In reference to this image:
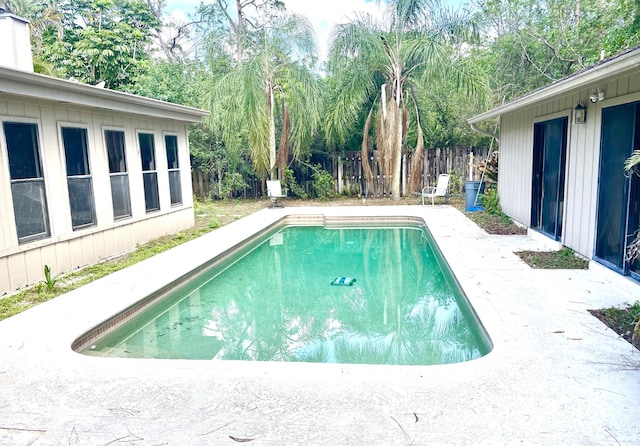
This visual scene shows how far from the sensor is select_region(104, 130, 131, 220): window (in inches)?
271

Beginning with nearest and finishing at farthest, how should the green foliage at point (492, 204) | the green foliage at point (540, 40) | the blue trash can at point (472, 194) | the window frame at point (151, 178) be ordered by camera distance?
the window frame at point (151, 178) → the green foliage at point (492, 204) → the blue trash can at point (472, 194) → the green foliage at point (540, 40)

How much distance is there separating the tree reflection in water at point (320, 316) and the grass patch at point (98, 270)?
3.81ft

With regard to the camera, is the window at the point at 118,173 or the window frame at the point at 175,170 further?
the window frame at the point at 175,170

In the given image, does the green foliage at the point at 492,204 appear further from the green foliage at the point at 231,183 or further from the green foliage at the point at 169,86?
the green foliage at the point at 169,86

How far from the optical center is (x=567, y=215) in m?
6.04

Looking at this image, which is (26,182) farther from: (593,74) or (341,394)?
(593,74)

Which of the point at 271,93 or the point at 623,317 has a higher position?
the point at 271,93

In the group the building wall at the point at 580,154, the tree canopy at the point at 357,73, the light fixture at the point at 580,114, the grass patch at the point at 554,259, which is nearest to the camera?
the building wall at the point at 580,154

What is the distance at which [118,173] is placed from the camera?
7062mm

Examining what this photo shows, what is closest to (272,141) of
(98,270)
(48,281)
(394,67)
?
(394,67)

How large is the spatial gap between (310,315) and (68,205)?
3.51m

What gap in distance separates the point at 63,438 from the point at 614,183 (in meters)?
5.25

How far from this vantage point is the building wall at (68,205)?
4.96m

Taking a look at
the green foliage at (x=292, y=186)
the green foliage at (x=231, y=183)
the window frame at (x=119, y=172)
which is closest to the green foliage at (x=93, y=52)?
the green foliage at (x=231, y=183)
